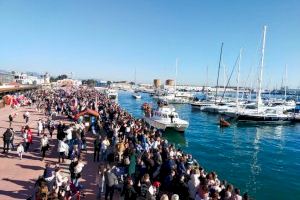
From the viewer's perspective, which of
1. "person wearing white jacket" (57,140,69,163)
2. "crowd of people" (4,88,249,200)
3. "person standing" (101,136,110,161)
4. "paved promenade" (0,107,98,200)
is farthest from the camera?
"person standing" (101,136,110,161)

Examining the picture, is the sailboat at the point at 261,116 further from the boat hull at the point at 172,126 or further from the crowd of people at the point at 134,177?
the crowd of people at the point at 134,177

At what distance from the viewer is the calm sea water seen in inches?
954

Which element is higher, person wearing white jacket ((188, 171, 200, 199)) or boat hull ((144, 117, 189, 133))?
person wearing white jacket ((188, 171, 200, 199))

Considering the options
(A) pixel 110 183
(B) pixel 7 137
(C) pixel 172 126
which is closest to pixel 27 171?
(B) pixel 7 137

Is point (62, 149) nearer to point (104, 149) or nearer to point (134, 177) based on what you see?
point (104, 149)

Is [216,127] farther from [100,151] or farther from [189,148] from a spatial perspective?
[100,151]

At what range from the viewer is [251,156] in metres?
34.8

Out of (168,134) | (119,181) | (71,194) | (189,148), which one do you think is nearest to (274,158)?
(189,148)

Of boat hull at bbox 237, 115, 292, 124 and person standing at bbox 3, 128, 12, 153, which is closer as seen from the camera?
person standing at bbox 3, 128, 12, 153

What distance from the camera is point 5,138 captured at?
20016 millimetres

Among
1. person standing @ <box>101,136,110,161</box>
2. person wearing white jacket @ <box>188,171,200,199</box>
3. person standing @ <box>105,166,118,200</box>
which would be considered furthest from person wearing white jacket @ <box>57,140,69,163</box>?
person wearing white jacket @ <box>188,171,200,199</box>

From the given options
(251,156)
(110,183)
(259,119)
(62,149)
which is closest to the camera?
(110,183)

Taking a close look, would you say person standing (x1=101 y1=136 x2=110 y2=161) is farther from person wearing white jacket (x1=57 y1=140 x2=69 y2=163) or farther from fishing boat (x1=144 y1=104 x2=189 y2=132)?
fishing boat (x1=144 y1=104 x2=189 y2=132)

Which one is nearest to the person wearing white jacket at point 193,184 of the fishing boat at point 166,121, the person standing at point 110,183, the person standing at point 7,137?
the person standing at point 110,183
